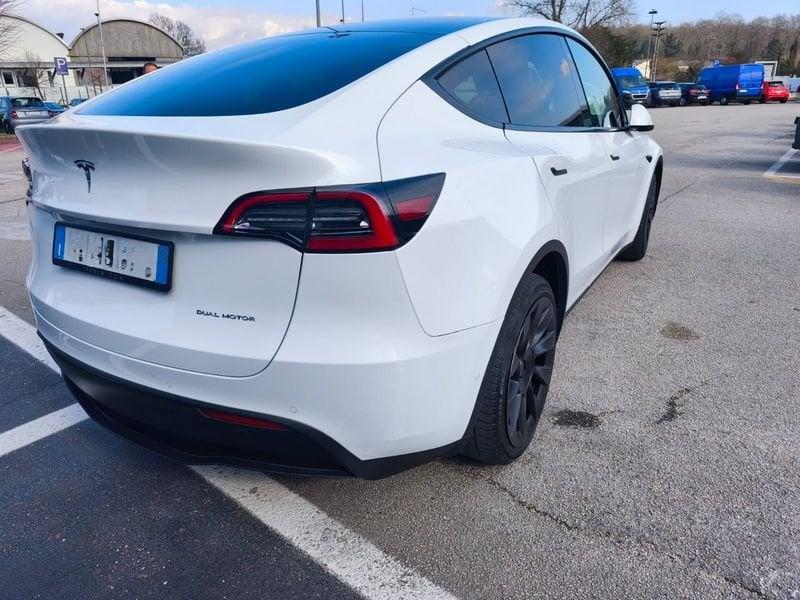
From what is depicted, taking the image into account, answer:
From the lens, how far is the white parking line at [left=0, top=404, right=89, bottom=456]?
279cm

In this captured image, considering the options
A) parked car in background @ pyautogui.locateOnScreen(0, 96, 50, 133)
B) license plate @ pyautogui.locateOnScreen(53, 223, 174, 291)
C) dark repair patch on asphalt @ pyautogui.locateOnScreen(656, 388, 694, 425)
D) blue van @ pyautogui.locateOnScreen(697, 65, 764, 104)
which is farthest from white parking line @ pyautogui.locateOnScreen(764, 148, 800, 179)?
blue van @ pyautogui.locateOnScreen(697, 65, 764, 104)

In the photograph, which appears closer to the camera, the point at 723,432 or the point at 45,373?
the point at 723,432

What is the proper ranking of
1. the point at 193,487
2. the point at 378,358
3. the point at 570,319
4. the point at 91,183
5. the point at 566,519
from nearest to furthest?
the point at 378,358 → the point at 91,183 → the point at 566,519 → the point at 193,487 → the point at 570,319

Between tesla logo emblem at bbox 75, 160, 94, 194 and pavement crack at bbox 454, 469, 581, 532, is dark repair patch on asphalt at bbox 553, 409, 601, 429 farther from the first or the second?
tesla logo emblem at bbox 75, 160, 94, 194

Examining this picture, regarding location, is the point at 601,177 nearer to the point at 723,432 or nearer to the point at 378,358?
the point at 723,432

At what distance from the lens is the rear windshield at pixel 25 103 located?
25969 millimetres

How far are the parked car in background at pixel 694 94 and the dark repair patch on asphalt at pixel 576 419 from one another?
138 ft

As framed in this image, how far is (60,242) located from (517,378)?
66.9 inches

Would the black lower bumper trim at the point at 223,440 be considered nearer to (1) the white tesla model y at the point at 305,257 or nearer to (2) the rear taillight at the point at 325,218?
(1) the white tesla model y at the point at 305,257

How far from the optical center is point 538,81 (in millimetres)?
2895

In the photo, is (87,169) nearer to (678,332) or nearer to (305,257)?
(305,257)

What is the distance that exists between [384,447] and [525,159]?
1180mm

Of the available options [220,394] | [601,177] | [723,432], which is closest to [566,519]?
[723,432]

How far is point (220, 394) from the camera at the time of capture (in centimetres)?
182
